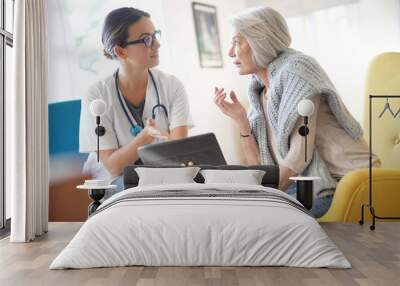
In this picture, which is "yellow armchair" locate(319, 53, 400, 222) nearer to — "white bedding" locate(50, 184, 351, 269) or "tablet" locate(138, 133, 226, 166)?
"tablet" locate(138, 133, 226, 166)

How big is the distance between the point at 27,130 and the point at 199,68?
2225 mm

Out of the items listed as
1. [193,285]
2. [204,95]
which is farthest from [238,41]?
[193,285]

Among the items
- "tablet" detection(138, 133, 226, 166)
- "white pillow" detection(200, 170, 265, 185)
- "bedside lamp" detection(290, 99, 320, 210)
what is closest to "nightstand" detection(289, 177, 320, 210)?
"bedside lamp" detection(290, 99, 320, 210)

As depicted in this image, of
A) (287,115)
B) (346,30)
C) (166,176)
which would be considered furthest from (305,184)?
(346,30)

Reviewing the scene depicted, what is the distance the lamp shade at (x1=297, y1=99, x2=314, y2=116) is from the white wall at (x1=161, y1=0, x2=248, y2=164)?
744 mm

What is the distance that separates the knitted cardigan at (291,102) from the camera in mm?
6395

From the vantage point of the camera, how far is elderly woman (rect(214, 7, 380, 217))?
643 cm

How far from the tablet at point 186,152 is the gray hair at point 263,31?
1.07 meters

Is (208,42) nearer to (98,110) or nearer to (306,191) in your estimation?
(98,110)

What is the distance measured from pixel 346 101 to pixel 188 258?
132 inches

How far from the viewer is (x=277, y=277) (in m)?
3.78

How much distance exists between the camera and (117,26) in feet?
22.2

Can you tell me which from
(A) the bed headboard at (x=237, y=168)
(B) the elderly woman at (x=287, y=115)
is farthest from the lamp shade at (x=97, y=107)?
(B) the elderly woman at (x=287, y=115)

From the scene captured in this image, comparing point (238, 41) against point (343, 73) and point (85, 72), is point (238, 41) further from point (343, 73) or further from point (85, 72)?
point (85, 72)
